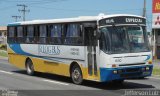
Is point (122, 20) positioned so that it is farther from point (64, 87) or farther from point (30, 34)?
point (30, 34)

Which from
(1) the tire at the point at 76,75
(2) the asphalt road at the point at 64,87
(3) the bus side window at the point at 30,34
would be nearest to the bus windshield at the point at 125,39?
A: (2) the asphalt road at the point at 64,87

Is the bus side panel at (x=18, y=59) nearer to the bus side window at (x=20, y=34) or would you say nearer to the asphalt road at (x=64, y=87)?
the bus side window at (x=20, y=34)

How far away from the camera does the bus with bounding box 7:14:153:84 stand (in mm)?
15961

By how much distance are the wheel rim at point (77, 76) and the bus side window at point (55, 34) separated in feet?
5.96

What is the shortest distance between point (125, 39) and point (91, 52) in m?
1.39

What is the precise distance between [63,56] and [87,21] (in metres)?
2.49

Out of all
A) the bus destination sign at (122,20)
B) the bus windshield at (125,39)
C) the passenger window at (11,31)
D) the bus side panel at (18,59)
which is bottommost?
the bus side panel at (18,59)

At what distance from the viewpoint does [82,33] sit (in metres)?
17.2

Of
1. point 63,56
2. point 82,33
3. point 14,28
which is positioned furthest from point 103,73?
point 14,28

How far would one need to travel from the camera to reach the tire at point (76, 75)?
17469 mm

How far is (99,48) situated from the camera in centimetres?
1614

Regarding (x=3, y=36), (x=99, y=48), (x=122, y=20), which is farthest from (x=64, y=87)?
(x=3, y=36)

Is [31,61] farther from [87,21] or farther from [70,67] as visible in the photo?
[87,21]

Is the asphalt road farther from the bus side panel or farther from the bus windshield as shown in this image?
the bus side panel
